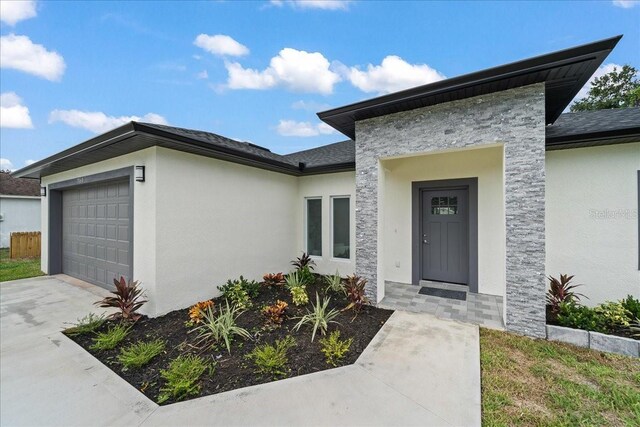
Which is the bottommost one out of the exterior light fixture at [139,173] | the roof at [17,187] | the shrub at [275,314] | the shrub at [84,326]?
the shrub at [84,326]

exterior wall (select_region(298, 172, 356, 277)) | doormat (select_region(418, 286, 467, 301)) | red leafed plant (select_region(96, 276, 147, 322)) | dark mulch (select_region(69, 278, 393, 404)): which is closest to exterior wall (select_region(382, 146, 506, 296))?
doormat (select_region(418, 286, 467, 301))

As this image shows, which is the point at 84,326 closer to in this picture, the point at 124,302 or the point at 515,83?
the point at 124,302

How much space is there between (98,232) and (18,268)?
5662 mm

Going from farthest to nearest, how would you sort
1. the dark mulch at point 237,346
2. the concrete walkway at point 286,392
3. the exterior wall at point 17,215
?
the exterior wall at point 17,215 → the dark mulch at point 237,346 → the concrete walkway at point 286,392

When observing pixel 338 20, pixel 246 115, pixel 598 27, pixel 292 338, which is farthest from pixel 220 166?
pixel 598 27

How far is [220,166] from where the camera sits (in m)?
5.70

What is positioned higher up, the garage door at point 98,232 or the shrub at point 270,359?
the garage door at point 98,232

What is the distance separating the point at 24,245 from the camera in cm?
1113

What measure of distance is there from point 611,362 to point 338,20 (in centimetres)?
976

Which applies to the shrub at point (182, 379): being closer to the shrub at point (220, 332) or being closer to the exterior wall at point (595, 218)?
the shrub at point (220, 332)

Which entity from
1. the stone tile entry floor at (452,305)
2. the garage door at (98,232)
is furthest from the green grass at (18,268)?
the stone tile entry floor at (452,305)

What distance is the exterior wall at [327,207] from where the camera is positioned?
6973mm

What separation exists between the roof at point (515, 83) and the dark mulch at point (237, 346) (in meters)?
3.86

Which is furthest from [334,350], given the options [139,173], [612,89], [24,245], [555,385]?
[612,89]
